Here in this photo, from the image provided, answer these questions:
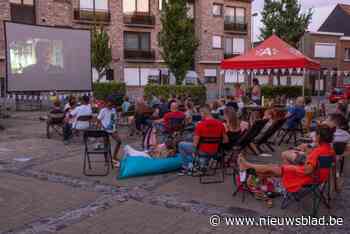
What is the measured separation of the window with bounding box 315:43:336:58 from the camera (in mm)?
41969

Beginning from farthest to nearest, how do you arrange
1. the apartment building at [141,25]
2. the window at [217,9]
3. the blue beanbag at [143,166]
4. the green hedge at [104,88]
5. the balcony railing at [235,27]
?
the balcony railing at [235,27]
the window at [217,9]
the apartment building at [141,25]
the green hedge at [104,88]
the blue beanbag at [143,166]

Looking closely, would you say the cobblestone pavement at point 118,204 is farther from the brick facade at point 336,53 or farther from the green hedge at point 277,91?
the brick facade at point 336,53

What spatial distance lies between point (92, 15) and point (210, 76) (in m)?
13.1

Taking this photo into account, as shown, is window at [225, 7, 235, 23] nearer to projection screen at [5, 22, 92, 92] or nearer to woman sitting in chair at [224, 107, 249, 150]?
projection screen at [5, 22, 92, 92]

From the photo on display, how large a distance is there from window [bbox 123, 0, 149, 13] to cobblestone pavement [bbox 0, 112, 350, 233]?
2803cm

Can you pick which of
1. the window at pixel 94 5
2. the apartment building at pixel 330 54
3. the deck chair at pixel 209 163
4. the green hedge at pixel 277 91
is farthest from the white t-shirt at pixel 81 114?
the apartment building at pixel 330 54

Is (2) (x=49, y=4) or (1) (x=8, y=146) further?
(2) (x=49, y=4)

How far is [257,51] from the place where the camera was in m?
13.8

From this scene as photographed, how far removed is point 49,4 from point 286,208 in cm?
2823

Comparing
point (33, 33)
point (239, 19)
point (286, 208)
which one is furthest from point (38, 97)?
point (239, 19)

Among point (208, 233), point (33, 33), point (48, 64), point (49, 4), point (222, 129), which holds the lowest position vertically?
point (208, 233)

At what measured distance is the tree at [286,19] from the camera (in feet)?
86.8

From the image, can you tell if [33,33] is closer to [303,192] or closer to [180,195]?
[180,195]

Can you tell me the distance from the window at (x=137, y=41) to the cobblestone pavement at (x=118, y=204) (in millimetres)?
27085
